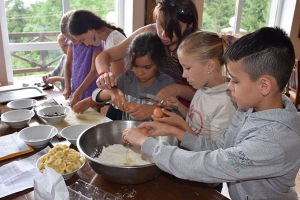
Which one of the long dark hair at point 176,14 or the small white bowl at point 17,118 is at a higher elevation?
the long dark hair at point 176,14

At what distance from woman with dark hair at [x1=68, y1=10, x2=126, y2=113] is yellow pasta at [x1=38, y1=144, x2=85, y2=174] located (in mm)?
978

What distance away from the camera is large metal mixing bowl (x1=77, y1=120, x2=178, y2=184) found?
32.6 inches

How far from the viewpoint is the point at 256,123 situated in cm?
82

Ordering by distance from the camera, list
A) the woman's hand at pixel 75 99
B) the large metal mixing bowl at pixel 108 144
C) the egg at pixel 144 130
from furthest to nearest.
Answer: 1. the woman's hand at pixel 75 99
2. the egg at pixel 144 130
3. the large metal mixing bowl at pixel 108 144

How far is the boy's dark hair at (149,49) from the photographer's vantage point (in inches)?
56.6

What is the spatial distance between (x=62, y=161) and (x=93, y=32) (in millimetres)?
1250

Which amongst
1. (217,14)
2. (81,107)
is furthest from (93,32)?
(217,14)

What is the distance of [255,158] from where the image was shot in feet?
2.33

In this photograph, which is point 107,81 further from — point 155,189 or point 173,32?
point 155,189

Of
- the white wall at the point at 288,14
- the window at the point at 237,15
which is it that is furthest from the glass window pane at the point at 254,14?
the white wall at the point at 288,14

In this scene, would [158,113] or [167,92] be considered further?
[167,92]

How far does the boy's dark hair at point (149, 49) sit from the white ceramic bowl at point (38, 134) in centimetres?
56

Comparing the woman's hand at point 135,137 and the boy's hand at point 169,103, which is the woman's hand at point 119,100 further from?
the woman's hand at point 135,137

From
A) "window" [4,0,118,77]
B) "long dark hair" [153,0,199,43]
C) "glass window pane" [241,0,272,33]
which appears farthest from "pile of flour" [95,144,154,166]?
"glass window pane" [241,0,272,33]
